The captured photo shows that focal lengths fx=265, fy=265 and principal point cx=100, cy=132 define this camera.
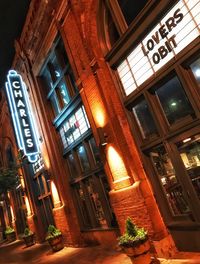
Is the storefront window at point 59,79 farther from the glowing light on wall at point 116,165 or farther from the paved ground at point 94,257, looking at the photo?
the paved ground at point 94,257

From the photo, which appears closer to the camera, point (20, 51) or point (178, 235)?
point (178, 235)

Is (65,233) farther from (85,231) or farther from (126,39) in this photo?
(126,39)

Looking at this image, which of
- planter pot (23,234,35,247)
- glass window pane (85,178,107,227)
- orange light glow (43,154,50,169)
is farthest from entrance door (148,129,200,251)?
planter pot (23,234,35,247)

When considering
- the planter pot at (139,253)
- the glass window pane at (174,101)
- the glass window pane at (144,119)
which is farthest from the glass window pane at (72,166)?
the glass window pane at (174,101)

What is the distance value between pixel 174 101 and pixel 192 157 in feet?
4.45

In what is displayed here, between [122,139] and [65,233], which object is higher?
[122,139]

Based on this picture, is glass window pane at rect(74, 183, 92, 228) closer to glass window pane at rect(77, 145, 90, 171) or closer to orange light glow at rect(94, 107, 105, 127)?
glass window pane at rect(77, 145, 90, 171)

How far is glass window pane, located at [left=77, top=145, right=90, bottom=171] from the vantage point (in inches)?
408

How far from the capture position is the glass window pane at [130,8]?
6.79 metres

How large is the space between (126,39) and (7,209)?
21.5m

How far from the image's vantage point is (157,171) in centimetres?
689

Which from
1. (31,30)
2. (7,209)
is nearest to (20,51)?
(31,30)

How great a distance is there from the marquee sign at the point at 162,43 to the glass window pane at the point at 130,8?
87 centimetres

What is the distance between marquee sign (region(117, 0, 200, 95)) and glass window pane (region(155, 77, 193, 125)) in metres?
0.50
